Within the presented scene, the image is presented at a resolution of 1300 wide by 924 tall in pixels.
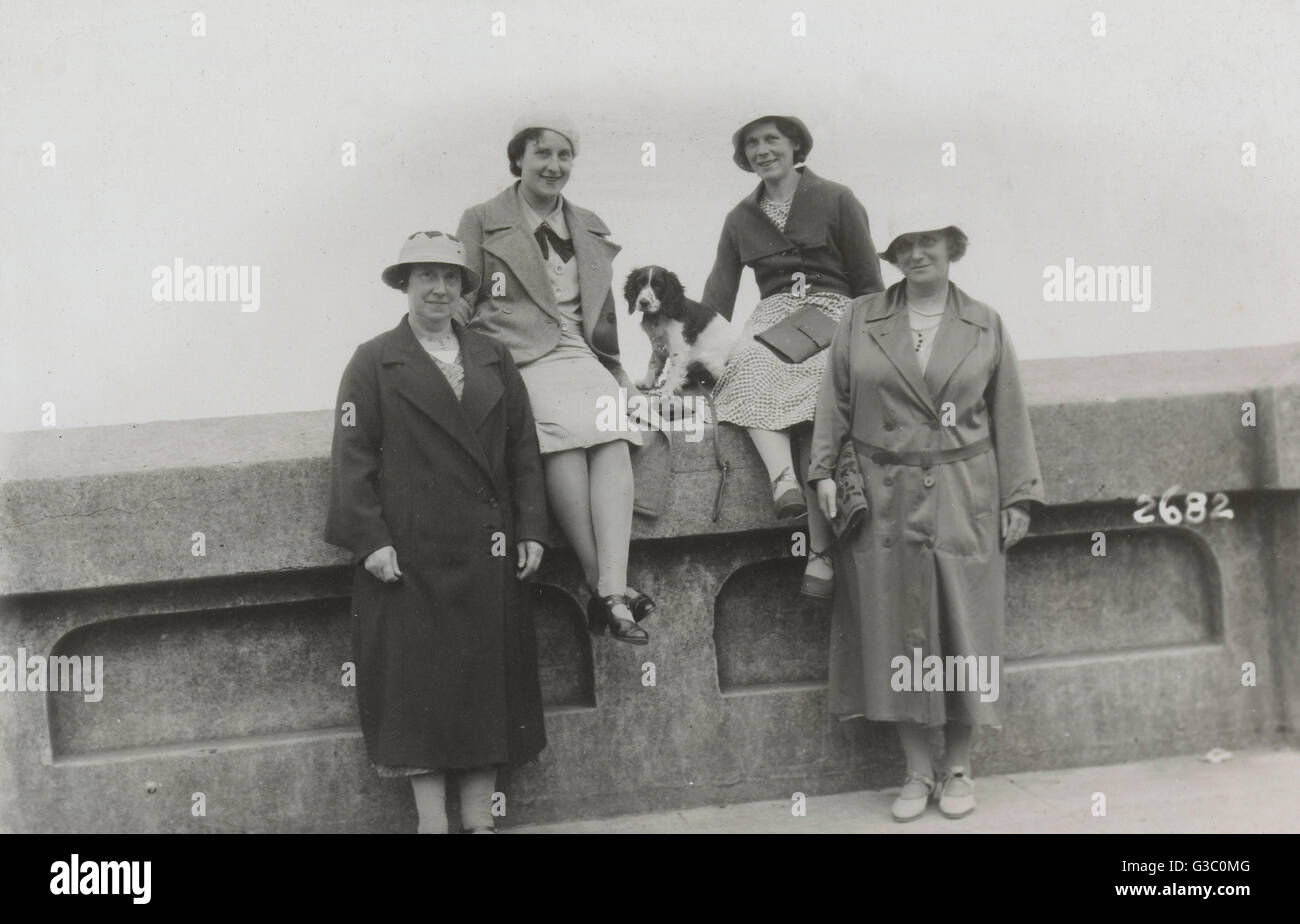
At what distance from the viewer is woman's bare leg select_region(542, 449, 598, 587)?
4723 mm

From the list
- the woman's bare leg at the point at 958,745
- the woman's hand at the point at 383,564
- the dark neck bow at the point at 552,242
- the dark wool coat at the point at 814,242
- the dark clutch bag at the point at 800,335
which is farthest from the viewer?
the dark wool coat at the point at 814,242

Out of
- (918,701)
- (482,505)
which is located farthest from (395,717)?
(918,701)

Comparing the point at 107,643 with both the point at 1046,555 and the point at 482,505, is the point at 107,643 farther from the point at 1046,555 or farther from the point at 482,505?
the point at 1046,555

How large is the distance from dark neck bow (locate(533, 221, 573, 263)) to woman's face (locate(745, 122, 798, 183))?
84 centimetres

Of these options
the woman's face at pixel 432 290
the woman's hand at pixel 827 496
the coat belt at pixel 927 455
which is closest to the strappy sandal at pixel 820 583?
the woman's hand at pixel 827 496

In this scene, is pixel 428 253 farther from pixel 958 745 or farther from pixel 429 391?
pixel 958 745

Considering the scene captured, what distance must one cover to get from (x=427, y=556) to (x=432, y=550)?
0.03 metres

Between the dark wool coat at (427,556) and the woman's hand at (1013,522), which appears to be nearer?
the dark wool coat at (427,556)

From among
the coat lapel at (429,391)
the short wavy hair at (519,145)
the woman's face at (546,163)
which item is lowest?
the coat lapel at (429,391)

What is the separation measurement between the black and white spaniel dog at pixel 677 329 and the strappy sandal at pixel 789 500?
73 centimetres

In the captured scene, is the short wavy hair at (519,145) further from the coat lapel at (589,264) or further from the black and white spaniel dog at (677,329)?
the black and white spaniel dog at (677,329)

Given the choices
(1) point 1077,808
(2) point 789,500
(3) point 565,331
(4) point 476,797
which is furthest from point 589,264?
(1) point 1077,808

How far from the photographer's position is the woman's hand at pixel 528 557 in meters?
4.56
